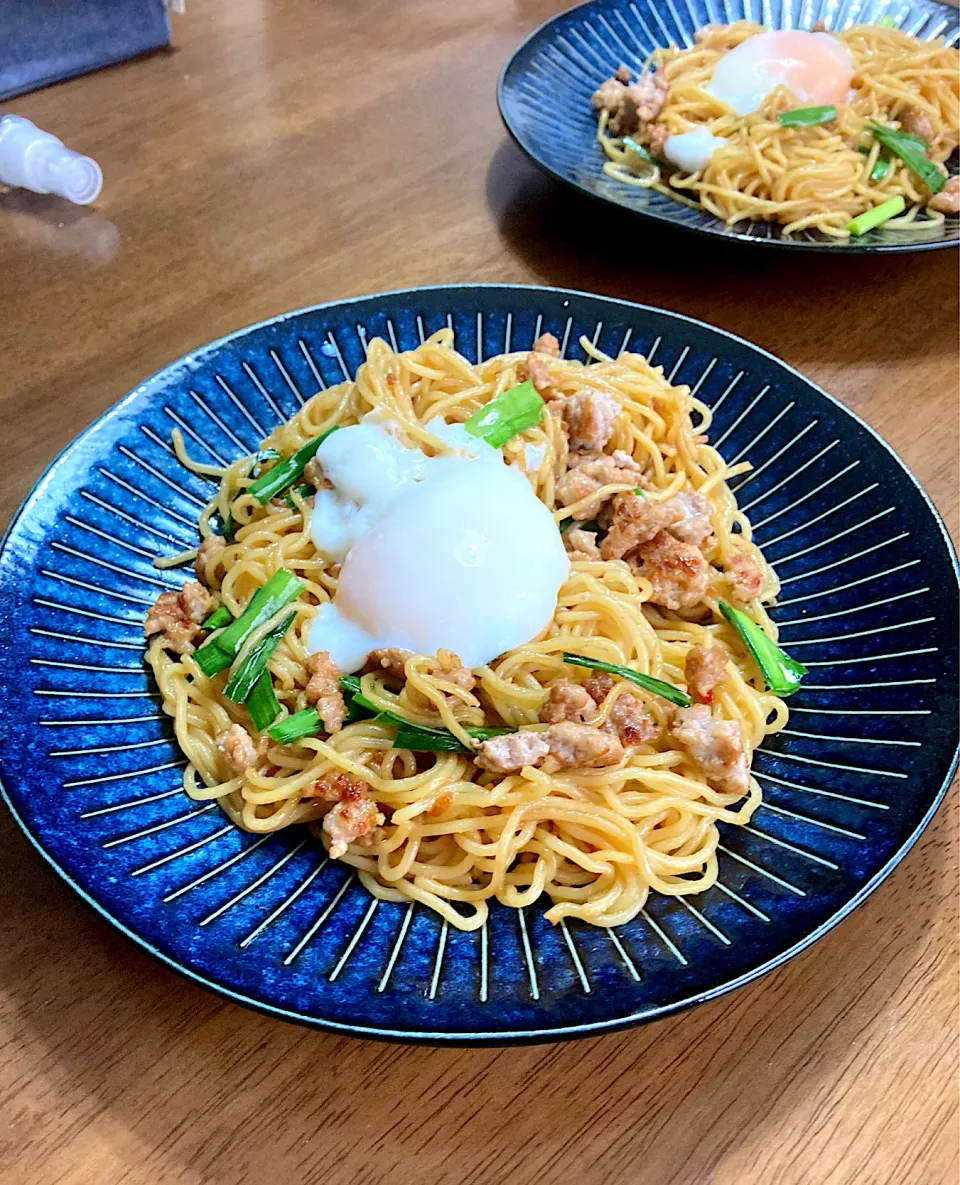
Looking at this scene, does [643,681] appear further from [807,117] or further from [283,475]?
[807,117]

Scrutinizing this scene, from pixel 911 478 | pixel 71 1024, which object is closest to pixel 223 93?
pixel 911 478

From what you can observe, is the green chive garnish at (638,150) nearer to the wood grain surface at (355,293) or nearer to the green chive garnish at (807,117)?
the wood grain surface at (355,293)

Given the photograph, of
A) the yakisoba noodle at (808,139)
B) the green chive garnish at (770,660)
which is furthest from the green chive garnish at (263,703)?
the yakisoba noodle at (808,139)

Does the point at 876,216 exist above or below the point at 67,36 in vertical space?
below

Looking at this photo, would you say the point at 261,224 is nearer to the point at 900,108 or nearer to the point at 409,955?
the point at 900,108

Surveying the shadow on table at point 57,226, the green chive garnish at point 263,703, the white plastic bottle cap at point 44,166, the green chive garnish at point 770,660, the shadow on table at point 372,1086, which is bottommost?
the shadow on table at point 372,1086

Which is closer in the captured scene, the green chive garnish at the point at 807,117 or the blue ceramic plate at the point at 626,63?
the blue ceramic plate at the point at 626,63

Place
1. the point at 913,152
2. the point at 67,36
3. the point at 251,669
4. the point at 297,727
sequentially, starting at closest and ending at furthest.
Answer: the point at 297,727 < the point at 251,669 < the point at 913,152 < the point at 67,36

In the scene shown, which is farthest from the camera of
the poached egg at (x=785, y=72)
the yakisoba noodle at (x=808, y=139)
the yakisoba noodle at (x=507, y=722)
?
the poached egg at (x=785, y=72)

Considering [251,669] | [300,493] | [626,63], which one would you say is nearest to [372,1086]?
[251,669]
